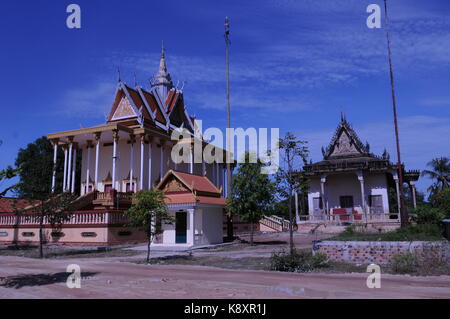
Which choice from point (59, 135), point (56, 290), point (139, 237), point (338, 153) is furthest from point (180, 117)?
point (56, 290)

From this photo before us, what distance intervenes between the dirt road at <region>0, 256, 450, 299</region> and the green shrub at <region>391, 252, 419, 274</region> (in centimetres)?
87

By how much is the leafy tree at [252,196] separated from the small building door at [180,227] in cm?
310

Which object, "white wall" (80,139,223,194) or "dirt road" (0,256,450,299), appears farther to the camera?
"white wall" (80,139,223,194)

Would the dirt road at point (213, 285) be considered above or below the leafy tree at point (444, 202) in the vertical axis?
below

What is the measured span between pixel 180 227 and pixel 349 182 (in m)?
21.0

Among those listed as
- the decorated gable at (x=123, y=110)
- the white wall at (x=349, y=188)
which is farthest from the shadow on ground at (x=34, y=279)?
the white wall at (x=349, y=188)

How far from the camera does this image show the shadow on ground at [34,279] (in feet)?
34.1

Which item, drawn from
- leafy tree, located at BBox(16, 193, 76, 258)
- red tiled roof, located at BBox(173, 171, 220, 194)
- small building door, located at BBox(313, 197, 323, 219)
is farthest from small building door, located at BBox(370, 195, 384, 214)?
leafy tree, located at BBox(16, 193, 76, 258)

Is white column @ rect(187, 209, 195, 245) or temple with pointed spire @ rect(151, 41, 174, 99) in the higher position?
temple with pointed spire @ rect(151, 41, 174, 99)

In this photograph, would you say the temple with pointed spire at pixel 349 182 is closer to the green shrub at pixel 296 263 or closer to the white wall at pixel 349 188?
the white wall at pixel 349 188

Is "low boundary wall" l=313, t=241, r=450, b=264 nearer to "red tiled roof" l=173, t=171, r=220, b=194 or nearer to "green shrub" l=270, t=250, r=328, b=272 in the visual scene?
"green shrub" l=270, t=250, r=328, b=272

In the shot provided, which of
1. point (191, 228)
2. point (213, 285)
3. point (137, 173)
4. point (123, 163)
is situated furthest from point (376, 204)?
A: point (213, 285)

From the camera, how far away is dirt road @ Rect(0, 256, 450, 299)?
27.8 ft
